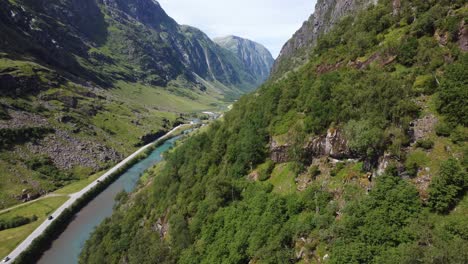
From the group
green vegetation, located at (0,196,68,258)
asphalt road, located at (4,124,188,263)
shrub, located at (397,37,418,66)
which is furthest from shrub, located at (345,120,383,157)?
green vegetation, located at (0,196,68,258)

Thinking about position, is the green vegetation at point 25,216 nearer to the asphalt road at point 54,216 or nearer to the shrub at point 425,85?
the asphalt road at point 54,216

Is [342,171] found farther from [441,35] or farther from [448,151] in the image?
[441,35]

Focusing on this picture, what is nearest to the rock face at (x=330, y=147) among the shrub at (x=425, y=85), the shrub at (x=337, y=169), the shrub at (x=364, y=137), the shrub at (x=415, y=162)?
the shrub at (x=337, y=169)

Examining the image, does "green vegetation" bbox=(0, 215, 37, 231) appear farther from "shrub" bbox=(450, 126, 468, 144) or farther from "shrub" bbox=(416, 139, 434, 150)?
"shrub" bbox=(450, 126, 468, 144)

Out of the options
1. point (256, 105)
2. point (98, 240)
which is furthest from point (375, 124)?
point (98, 240)

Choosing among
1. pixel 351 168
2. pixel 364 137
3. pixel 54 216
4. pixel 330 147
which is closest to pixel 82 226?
pixel 54 216
